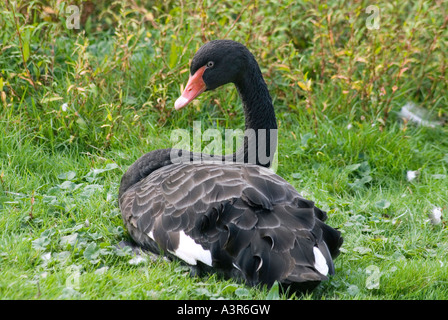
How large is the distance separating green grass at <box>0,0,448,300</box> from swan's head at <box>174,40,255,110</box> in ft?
2.98

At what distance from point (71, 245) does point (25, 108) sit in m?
1.77

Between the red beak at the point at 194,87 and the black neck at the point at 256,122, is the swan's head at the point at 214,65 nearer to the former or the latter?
the red beak at the point at 194,87

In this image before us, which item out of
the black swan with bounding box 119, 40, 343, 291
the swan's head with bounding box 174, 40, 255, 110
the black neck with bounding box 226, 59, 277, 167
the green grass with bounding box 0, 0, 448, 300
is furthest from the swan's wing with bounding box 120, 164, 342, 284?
the swan's head with bounding box 174, 40, 255, 110

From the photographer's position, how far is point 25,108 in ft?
16.2

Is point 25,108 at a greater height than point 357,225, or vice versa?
point 25,108

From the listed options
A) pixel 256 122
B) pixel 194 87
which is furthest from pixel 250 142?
pixel 194 87

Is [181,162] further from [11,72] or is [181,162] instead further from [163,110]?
[11,72]

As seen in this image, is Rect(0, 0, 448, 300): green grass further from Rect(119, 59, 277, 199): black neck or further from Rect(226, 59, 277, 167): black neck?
Rect(226, 59, 277, 167): black neck

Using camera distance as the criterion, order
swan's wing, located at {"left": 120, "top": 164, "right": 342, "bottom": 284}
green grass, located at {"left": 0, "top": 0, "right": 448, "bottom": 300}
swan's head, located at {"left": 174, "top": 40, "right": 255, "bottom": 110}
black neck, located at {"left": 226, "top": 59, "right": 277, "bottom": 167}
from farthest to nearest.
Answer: black neck, located at {"left": 226, "top": 59, "right": 277, "bottom": 167} → swan's head, located at {"left": 174, "top": 40, "right": 255, "bottom": 110} → green grass, located at {"left": 0, "top": 0, "right": 448, "bottom": 300} → swan's wing, located at {"left": 120, "top": 164, "right": 342, "bottom": 284}

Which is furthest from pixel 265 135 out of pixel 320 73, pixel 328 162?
pixel 320 73

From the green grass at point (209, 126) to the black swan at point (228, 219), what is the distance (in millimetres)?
152

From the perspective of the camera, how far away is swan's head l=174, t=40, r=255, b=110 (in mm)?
3908

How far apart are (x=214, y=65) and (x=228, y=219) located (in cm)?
121

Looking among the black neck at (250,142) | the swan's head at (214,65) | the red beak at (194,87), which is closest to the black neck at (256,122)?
the black neck at (250,142)
